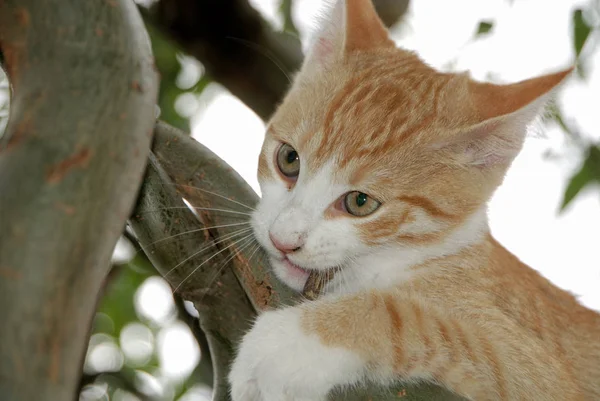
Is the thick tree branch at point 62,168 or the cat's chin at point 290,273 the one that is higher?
the thick tree branch at point 62,168

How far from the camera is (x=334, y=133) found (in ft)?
6.85

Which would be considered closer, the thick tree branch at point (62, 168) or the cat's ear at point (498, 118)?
the thick tree branch at point (62, 168)

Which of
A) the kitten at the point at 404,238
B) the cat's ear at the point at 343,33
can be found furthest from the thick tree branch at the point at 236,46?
the kitten at the point at 404,238

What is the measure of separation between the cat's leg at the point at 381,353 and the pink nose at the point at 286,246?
23 cm

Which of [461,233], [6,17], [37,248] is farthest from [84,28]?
[461,233]

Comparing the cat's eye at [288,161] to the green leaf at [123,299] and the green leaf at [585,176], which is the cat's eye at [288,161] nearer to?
the green leaf at [585,176]

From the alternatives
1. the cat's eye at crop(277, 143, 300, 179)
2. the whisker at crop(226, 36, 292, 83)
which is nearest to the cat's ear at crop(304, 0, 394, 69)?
the whisker at crop(226, 36, 292, 83)

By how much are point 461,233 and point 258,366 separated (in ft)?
2.74

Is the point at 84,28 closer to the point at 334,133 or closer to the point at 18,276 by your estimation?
the point at 18,276

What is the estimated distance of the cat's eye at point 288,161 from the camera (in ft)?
6.95

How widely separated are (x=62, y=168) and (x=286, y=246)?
1.15 meters

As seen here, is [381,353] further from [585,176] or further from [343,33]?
[585,176]

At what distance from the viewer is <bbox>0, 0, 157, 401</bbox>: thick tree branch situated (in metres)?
0.70

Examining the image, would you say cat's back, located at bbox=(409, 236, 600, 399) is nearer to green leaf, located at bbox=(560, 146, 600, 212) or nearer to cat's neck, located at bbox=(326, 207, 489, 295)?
cat's neck, located at bbox=(326, 207, 489, 295)
